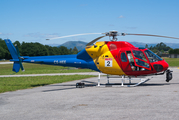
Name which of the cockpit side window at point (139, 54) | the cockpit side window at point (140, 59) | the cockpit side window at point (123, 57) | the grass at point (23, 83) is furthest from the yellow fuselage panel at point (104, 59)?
the grass at point (23, 83)

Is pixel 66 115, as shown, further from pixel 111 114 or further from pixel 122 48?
pixel 122 48

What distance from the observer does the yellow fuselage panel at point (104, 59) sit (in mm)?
16391

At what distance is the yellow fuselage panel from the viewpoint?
1639 cm

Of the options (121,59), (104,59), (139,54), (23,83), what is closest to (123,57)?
(121,59)

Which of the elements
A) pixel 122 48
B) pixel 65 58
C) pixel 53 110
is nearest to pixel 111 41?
pixel 122 48

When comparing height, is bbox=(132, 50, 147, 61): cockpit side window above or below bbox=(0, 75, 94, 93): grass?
→ above

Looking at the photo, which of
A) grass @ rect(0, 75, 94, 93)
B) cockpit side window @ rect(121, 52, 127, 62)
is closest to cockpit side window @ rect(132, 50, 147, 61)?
cockpit side window @ rect(121, 52, 127, 62)

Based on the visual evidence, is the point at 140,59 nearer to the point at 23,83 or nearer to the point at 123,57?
the point at 123,57

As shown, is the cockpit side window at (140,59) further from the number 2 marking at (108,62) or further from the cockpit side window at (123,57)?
the number 2 marking at (108,62)

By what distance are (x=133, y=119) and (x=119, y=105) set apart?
2273 mm

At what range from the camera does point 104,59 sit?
1656 cm

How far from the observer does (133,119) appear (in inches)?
297

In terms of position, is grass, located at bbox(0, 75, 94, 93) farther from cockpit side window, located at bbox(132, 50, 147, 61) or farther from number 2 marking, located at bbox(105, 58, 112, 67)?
cockpit side window, located at bbox(132, 50, 147, 61)

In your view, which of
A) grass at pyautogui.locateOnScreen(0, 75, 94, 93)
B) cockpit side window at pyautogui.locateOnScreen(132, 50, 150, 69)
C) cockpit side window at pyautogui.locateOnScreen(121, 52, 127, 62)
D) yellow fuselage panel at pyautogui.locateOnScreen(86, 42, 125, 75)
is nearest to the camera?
cockpit side window at pyautogui.locateOnScreen(132, 50, 150, 69)
